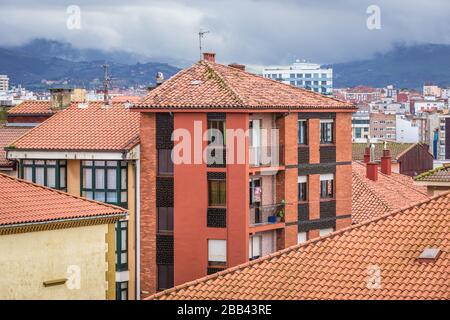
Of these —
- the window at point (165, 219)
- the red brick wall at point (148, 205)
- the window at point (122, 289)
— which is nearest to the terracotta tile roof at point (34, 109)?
the red brick wall at point (148, 205)

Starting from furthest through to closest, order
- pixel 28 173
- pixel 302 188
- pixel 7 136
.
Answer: pixel 7 136
pixel 302 188
pixel 28 173

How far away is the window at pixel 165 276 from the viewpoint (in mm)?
45406

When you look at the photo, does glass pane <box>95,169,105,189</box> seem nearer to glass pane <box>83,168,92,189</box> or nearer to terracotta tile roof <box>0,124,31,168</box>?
glass pane <box>83,168,92,189</box>

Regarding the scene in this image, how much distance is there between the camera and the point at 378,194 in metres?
57.3

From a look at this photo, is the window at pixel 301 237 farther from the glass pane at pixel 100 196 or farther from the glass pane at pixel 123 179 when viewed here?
the glass pane at pixel 100 196

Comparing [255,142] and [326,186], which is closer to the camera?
[255,142]

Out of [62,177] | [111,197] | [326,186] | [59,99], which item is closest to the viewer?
[111,197]

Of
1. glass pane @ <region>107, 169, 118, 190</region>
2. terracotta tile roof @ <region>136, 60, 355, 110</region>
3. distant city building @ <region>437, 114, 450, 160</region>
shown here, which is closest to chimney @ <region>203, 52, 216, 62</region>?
terracotta tile roof @ <region>136, 60, 355, 110</region>

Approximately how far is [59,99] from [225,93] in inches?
510

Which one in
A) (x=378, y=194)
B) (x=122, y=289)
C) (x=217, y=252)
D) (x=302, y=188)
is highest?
(x=302, y=188)

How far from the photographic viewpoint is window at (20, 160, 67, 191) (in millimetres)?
47812

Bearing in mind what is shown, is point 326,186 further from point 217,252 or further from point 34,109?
point 34,109

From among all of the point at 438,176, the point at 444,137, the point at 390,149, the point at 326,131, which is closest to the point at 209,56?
the point at 326,131

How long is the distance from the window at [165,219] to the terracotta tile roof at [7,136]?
23.1 feet
